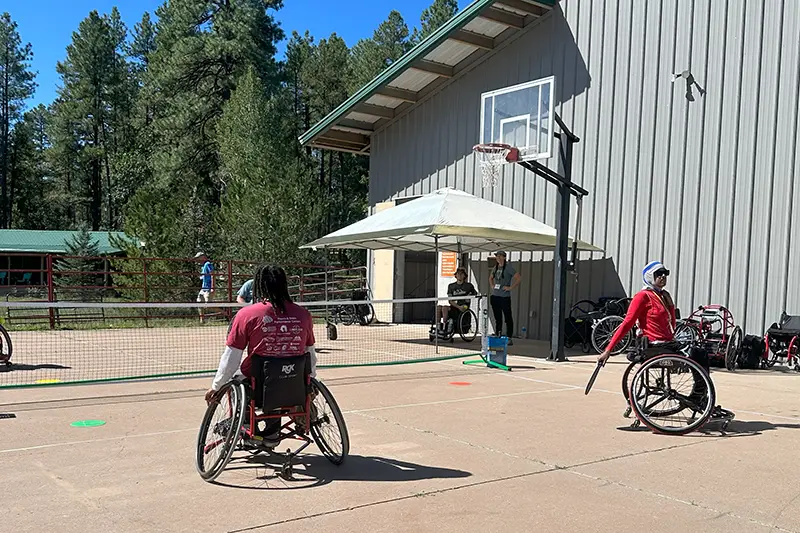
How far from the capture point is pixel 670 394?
751 centimetres

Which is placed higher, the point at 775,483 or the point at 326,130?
the point at 326,130

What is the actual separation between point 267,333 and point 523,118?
10552 mm

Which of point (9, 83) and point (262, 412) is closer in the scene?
point (262, 412)

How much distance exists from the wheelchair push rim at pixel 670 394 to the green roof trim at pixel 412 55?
11.7 metres

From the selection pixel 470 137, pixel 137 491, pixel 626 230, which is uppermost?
pixel 470 137

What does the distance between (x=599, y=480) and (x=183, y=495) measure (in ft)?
9.82

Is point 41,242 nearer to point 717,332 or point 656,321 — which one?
point 717,332

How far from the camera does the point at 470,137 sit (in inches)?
762

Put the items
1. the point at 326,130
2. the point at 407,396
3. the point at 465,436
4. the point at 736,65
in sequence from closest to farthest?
1. the point at 465,436
2. the point at 407,396
3. the point at 736,65
4. the point at 326,130

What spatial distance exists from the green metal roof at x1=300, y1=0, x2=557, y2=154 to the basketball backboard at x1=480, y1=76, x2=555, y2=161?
294 centimetres

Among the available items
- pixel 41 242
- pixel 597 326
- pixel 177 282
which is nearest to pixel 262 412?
pixel 597 326

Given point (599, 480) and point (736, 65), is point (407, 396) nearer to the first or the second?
point (599, 480)

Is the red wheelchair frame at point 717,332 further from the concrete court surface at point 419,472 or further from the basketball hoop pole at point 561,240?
the concrete court surface at point 419,472

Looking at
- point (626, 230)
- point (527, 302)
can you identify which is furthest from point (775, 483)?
point (527, 302)
